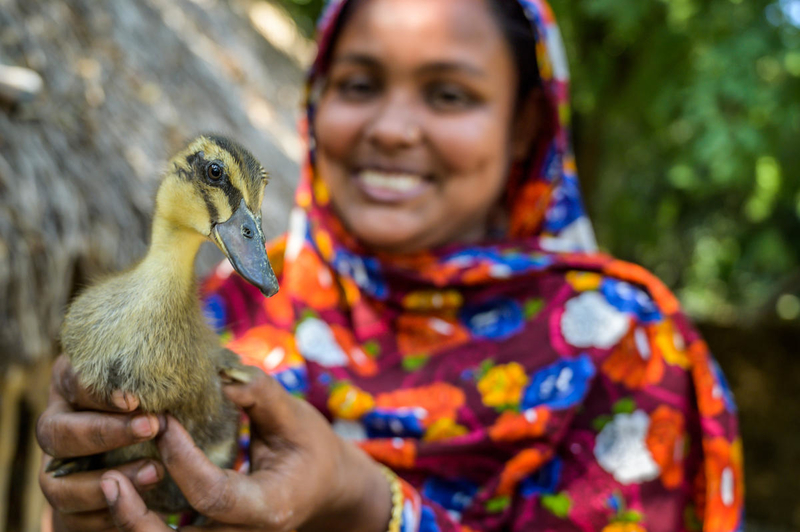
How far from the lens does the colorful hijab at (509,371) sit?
1253 millimetres

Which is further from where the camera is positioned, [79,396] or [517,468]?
[517,468]

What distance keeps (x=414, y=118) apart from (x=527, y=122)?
384 millimetres

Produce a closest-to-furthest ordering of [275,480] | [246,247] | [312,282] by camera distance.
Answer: [246,247] < [275,480] < [312,282]

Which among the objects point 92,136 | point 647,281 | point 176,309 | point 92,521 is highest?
point 92,136

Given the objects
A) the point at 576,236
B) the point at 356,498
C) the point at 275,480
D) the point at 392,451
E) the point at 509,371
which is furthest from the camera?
the point at 576,236

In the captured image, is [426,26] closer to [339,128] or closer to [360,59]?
[360,59]

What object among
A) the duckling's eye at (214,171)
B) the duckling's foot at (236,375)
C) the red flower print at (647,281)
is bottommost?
the red flower print at (647,281)

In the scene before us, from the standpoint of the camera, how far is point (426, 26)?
1.29 metres

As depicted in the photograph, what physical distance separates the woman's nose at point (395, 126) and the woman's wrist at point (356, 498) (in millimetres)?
589

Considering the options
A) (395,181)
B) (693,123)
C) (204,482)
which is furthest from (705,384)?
(693,123)

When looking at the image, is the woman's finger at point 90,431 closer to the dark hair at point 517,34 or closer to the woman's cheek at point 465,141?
the woman's cheek at point 465,141

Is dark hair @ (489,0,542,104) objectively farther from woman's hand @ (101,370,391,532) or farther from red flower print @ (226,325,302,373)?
woman's hand @ (101,370,391,532)

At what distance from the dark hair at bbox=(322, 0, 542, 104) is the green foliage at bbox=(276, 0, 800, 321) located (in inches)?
59.9

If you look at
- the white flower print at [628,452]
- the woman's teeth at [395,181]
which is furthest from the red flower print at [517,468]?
the woman's teeth at [395,181]
